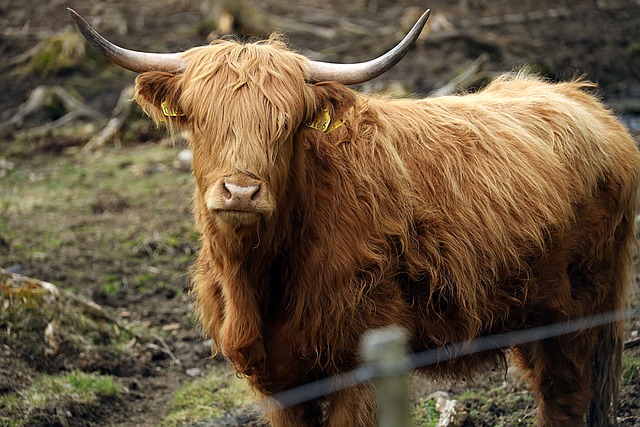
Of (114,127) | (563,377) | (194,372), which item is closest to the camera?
(563,377)

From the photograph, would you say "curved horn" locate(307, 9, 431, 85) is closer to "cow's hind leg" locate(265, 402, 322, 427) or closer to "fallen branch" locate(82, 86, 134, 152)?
"cow's hind leg" locate(265, 402, 322, 427)

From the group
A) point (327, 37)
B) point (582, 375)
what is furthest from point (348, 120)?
point (327, 37)

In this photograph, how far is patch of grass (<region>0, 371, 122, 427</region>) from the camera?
5059 mm

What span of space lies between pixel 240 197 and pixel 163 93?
81 centimetres

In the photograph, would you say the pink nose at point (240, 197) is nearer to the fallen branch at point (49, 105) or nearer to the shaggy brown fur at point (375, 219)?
the shaggy brown fur at point (375, 219)

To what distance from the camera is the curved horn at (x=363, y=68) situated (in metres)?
3.78

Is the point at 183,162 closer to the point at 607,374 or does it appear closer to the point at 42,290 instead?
the point at 42,290

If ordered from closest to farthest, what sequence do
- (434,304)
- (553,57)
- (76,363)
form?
(434,304), (76,363), (553,57)

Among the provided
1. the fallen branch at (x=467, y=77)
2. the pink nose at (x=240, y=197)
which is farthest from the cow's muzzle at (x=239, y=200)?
the fallen branch at (x=467, y=77)

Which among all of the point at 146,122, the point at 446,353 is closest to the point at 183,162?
the point at 146,122

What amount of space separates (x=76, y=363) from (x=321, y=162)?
278 centimetres

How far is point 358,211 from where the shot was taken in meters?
3.94

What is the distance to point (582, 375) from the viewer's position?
4973mm

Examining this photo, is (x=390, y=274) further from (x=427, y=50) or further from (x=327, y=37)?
(x=327, y=37)
